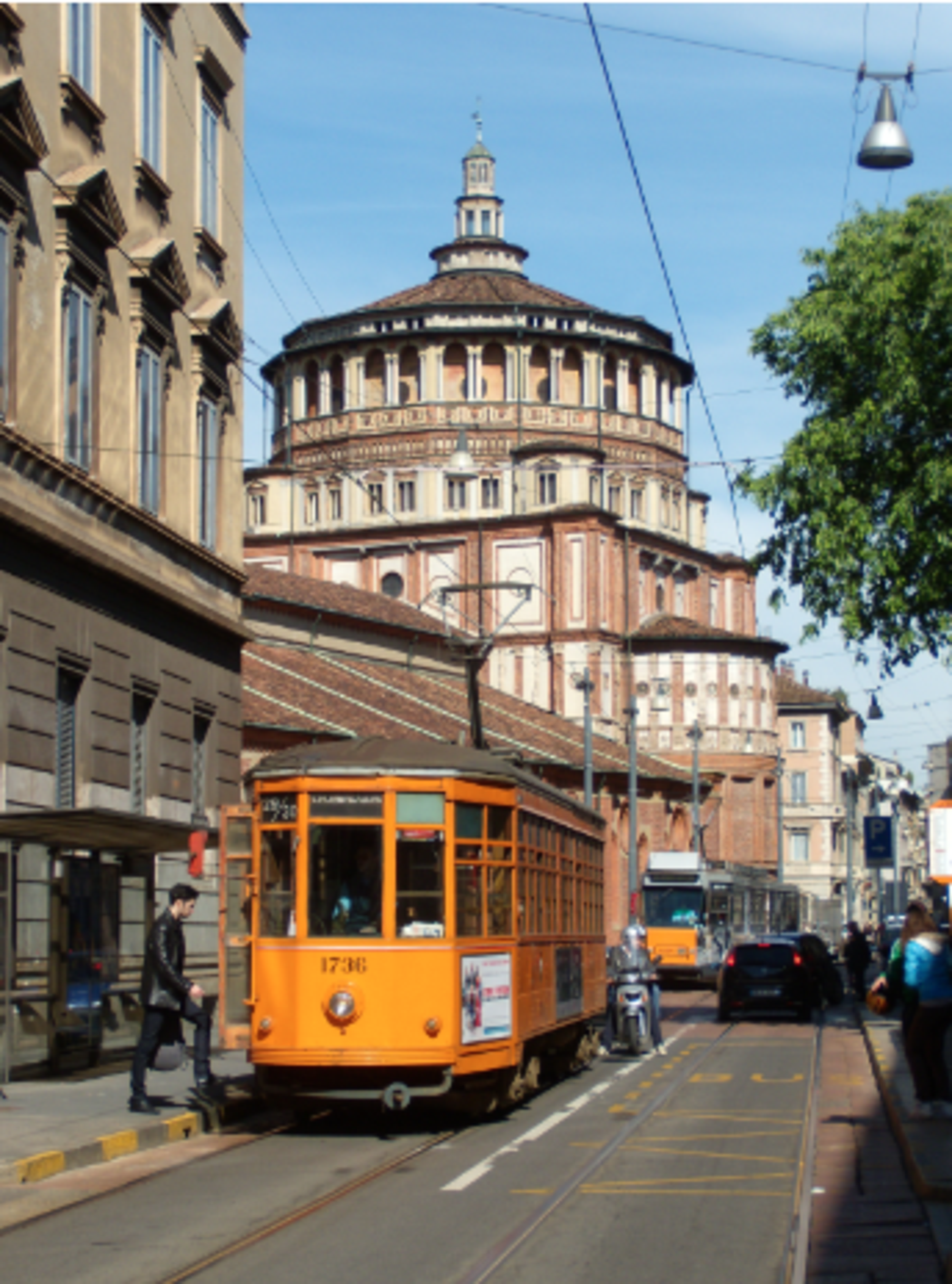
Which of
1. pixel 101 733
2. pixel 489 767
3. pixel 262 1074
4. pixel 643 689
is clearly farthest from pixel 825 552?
pixel 643 689

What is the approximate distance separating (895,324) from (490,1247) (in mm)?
19538

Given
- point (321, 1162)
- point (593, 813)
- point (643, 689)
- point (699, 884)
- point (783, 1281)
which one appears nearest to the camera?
point (783, 1281)

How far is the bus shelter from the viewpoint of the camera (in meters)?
15.9

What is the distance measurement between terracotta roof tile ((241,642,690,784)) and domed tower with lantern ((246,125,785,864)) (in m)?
5.34

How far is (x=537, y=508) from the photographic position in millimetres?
76750

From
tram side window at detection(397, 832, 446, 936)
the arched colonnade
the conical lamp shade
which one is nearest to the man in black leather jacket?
tram side window at detection(397, 832, 446, 936)

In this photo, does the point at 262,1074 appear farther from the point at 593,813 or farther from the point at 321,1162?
the point at 593,813

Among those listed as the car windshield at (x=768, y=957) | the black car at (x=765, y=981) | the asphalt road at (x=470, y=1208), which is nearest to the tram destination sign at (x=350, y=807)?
the asphalt road at (x=470, y=1208)

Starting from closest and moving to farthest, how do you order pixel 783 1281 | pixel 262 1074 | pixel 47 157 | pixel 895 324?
pixel 783 1281
pixel 262 1074
pixel 47 157
pixel 895 324

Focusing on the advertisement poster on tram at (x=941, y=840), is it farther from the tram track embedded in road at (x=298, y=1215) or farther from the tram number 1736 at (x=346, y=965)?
the tram number 1736 at (x=346, y=965)

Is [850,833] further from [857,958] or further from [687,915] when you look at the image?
[857,958]

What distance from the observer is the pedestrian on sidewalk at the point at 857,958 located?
39.3m

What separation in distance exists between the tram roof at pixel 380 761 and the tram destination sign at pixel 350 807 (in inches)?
6.2

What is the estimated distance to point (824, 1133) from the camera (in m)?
14.1
